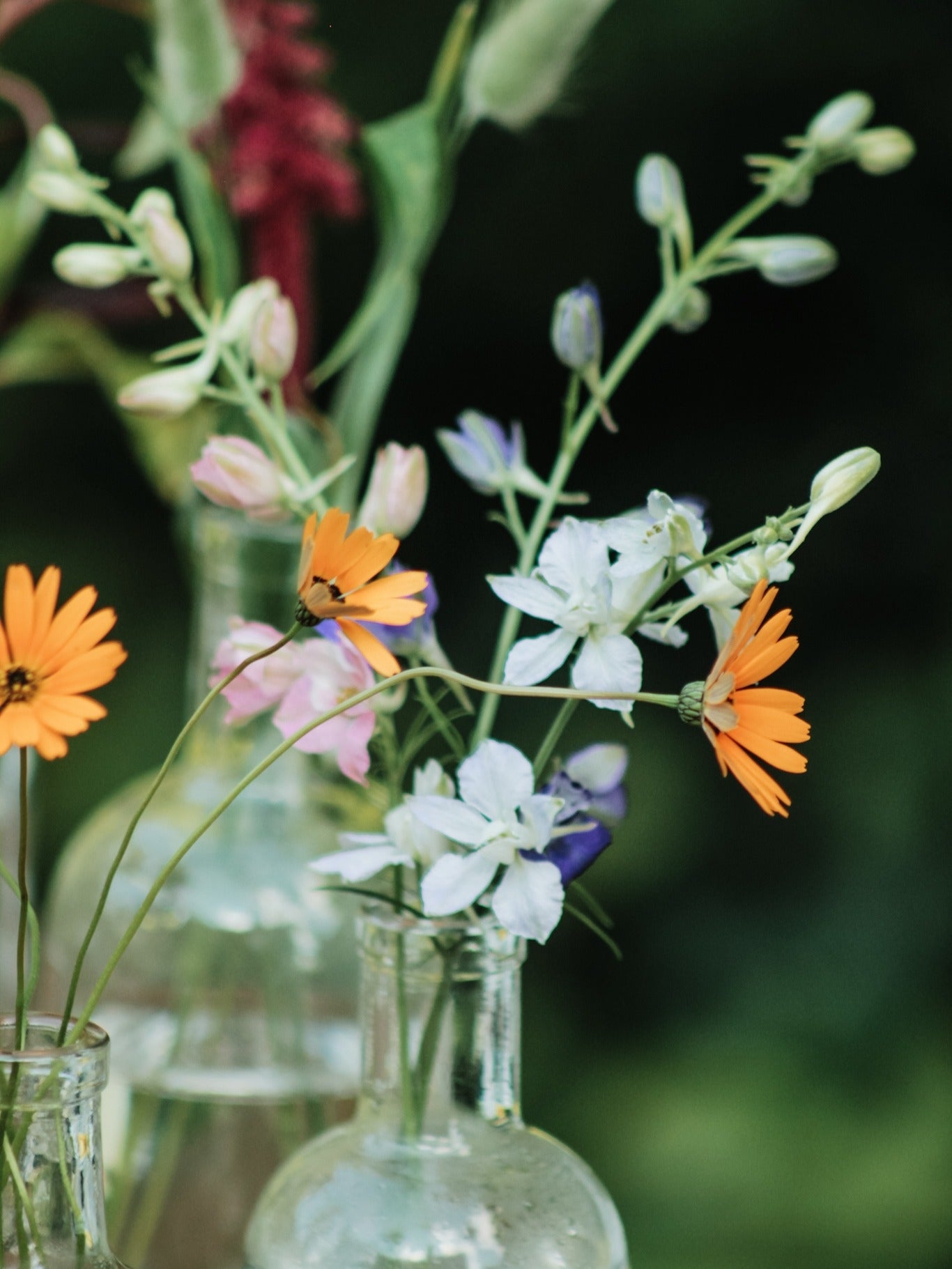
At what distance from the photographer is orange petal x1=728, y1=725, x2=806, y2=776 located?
0.72 ft

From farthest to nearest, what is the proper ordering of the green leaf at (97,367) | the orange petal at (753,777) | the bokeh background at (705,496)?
the bokeh background at (705,496) < the green leaf at (97,367) < the orange petal at (753,777)

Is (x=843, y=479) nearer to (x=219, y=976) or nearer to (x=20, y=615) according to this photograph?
(x=20, y=615)

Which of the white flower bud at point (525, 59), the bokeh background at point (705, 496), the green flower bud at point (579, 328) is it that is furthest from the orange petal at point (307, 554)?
the bokeh background at point (705, 496)

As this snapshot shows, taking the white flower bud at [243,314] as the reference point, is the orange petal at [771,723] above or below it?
below

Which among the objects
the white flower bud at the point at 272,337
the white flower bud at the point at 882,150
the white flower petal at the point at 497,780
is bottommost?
the white flower petal at the point at 497,780

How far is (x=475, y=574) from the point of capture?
2.90 feet

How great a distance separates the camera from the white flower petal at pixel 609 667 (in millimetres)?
260

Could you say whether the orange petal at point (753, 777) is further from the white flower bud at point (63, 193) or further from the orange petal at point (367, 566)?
the white flower bud at point (63, 193)

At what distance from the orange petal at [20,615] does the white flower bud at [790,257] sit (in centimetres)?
Result: 19

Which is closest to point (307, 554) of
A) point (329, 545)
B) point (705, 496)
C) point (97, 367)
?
point (329, 545)

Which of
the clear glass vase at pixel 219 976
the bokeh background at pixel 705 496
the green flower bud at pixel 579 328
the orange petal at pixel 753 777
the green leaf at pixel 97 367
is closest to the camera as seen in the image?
the orange petal at pixel 753 777

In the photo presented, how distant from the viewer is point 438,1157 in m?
0.30

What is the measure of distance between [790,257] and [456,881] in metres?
0.18

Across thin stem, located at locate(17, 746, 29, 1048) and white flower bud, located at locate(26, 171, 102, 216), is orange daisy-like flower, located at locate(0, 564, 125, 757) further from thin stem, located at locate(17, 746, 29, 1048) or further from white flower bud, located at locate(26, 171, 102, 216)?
white flower bud, located at locate(26, 171, 102, 216)
